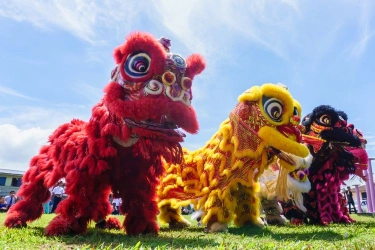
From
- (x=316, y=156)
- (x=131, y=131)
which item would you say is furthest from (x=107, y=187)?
(x=316, y=156)

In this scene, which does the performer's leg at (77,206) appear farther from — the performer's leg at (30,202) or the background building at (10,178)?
the background building at (10,178)

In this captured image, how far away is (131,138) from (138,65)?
702 millimetres

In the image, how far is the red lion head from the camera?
10.1ft

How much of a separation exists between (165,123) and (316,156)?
3.80 metres

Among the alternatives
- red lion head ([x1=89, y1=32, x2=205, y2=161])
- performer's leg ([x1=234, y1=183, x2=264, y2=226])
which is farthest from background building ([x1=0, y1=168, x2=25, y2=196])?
red lion head ([x1=89, y1=32, x2=205, y2=161])

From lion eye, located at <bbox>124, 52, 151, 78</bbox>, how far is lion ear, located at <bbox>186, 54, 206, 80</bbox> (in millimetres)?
456

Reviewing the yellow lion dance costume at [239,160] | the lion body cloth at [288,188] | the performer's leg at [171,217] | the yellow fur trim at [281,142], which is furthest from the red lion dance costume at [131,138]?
the lion body cloth at [288,188]

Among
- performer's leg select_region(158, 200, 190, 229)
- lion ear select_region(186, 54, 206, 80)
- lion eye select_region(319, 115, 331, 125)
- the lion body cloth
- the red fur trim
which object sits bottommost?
the red fur trim

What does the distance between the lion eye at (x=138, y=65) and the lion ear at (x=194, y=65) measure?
1.50 ft

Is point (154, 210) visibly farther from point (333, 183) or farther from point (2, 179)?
point (2, 179)

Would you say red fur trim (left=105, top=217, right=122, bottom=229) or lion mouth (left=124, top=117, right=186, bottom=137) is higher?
lion mouth (left=124, top=117, right=186, bottom=137)

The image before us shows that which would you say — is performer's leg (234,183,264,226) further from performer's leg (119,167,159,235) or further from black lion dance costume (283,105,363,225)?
performer's leg (119,167,159,235)

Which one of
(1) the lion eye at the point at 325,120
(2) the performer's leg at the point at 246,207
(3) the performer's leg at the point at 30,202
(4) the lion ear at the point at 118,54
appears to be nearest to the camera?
(4) the lion ear at the point at 118,54

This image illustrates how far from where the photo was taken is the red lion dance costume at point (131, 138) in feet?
10.1
